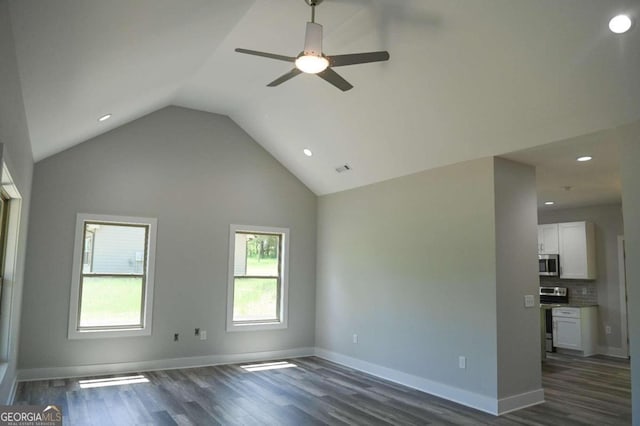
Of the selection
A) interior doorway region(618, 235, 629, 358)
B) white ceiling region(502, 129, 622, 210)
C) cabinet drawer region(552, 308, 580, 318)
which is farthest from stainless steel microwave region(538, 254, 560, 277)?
white ceiling region(502, 129, 622, 210)

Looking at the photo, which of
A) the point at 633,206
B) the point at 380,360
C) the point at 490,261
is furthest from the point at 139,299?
the point at 633,206

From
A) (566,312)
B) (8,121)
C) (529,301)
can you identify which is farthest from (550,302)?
(8,121)

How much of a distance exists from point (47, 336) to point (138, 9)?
4.58 meters

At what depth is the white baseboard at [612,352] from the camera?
791 cm

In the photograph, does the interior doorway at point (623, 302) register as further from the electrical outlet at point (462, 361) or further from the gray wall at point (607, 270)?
the electrical outlet at point (462, 361)

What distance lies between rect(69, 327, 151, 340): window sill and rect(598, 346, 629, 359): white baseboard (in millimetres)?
7755

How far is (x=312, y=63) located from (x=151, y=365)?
4.93 meters

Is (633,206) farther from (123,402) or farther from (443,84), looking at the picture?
(123,402)

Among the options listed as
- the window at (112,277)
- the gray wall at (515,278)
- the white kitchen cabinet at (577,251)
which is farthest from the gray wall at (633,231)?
the window at (112,277)

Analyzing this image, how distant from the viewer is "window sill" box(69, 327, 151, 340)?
582cm

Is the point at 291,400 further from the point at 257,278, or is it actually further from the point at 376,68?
the point at 376,68

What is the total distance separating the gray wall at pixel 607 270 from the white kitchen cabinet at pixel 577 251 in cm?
14

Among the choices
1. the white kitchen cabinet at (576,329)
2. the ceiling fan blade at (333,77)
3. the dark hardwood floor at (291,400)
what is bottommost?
the dark hardwood floor at (291,400)

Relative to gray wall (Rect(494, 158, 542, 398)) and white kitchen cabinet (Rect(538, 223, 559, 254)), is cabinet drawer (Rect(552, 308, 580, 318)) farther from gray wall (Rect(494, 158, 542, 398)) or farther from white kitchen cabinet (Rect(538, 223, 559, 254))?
gray wall (Rect(494, 158, 542, 398))
